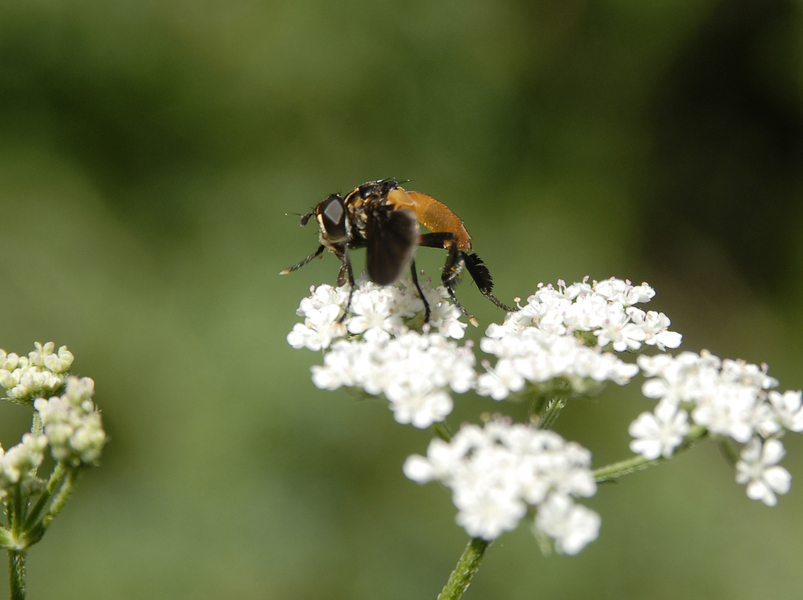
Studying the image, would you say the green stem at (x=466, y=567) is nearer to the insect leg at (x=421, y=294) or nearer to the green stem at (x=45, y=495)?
the insect leg at (x=421, y=294)

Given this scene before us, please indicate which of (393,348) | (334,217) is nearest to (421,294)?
(393,348)

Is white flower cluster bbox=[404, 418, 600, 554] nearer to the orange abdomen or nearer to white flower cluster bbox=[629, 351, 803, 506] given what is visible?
white flower cluster bbox=[629, 351, 803, 506]

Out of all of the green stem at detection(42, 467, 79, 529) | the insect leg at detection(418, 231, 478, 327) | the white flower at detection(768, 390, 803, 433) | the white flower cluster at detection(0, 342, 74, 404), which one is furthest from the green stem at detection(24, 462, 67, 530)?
the white flower at detection(768, 390, 803, 433)

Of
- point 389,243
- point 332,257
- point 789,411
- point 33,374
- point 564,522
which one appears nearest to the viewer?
→ point 564,522

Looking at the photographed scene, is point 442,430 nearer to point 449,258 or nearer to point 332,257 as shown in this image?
point 449,258

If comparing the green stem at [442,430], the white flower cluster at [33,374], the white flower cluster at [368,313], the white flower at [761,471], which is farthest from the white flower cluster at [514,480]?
the white flower cluster at [33,374]
